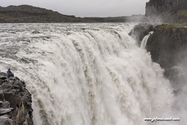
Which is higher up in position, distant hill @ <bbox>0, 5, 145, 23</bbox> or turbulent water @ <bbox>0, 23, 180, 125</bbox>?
distant hill @ <bbox>0, 5, 145, 23</bbox>

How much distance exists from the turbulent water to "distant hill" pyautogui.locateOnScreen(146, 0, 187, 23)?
2756 inches

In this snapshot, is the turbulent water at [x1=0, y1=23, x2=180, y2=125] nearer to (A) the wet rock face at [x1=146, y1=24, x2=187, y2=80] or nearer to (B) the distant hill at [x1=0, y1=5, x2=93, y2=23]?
(A) the wet rock face at [x1=146, y1=24, x2=187, y2=80]

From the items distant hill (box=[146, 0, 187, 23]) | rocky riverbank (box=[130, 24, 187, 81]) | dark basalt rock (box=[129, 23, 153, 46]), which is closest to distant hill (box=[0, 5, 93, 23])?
distant hill (box=[146, 0, 187, 23])

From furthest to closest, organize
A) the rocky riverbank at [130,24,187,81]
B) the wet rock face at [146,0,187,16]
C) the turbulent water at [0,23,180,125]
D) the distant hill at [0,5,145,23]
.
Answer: the wet rock face at [146,0,187,16]
the distant hill at [0,5,145,23]
the rocky riverbank at [130,24,187,81]
the turbulent water at [0,23,180,125]

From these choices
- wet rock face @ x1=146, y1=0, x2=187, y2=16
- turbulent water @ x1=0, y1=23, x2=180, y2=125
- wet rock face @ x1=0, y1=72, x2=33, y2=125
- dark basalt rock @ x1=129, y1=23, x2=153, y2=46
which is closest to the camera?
wet rock face @ x1=0, y1=72, x2=33, y2=125

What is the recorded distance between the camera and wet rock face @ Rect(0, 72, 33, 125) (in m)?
4.59

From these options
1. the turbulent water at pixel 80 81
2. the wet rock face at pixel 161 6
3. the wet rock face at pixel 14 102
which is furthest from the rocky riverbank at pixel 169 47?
the wet rock face at pixel 161 6

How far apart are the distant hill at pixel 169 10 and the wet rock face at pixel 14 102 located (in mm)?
83306

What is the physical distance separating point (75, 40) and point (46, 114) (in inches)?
303

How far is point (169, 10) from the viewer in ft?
303

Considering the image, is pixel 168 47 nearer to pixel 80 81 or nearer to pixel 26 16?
pixel 80 81

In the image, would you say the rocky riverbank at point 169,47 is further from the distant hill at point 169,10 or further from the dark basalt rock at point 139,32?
the distant hill at point 169,10

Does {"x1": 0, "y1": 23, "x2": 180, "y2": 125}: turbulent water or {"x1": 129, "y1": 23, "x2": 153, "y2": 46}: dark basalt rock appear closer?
{"x1": 0, "y1": 23, "x2": 180, "y2": 125}: turbulent water

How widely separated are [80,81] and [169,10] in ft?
326
